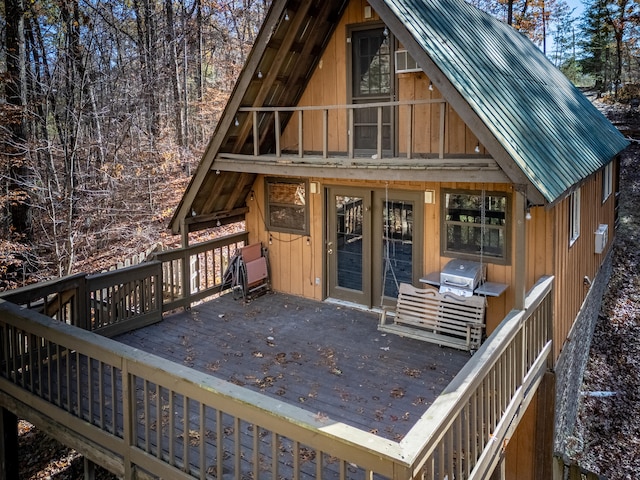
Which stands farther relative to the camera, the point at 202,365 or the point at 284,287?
the point at 284,287

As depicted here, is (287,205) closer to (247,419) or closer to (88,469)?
(88,469)

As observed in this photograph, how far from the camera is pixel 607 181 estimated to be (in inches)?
497

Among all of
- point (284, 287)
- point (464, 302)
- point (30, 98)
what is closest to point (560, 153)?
point (464, 302)

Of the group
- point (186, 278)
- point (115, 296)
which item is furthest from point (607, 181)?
point (115, 296)

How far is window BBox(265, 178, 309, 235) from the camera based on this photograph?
31.5 feet

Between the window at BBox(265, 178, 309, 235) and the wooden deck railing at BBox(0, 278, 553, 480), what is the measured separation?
4.25 metres

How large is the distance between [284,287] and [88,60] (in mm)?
7328

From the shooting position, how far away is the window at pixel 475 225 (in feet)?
24.6

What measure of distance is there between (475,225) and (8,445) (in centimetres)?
703

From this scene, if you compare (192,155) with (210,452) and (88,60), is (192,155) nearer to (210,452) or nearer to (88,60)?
(88,60)

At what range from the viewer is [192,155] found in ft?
64.9

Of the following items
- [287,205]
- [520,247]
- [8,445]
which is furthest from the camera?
[287,205]

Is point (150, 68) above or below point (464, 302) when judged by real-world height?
above

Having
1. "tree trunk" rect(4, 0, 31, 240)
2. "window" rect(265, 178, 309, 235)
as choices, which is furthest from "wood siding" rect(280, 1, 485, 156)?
"tree trunk" rect(4, 0, 31, 240)
